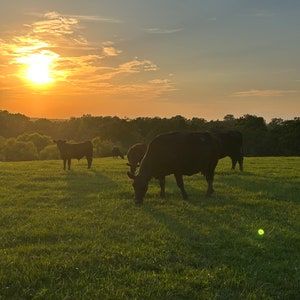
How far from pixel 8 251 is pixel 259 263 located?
4.95 m

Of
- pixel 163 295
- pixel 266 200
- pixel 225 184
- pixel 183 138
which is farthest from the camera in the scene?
pixel 225 184

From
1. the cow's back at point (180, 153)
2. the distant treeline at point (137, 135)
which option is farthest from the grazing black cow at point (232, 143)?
the distant treeline at point (137, 135)

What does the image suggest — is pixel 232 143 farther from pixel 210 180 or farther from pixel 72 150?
pixel 72 150

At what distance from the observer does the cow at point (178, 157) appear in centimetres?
1412

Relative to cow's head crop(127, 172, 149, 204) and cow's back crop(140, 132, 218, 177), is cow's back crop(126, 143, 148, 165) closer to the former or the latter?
cow's back crop(140, 132, 218, 177)

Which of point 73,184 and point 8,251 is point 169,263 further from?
point 73,184

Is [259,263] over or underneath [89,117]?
underneath

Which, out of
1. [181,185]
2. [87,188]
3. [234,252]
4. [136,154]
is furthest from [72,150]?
[234,252]

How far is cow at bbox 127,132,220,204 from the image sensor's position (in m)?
14.1

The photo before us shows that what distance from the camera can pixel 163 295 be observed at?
6090mm

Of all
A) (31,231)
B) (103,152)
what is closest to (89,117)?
(103,152)

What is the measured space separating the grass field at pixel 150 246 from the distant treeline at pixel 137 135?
37.9 meters

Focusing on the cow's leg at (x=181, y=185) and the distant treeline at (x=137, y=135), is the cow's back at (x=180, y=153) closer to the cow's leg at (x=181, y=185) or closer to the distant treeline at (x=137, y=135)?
the cow's leg at (x=181, y=185)

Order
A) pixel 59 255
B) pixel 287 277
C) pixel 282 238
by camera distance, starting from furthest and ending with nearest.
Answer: pixel 282 238, pixel 59 255, pixel 287 277
